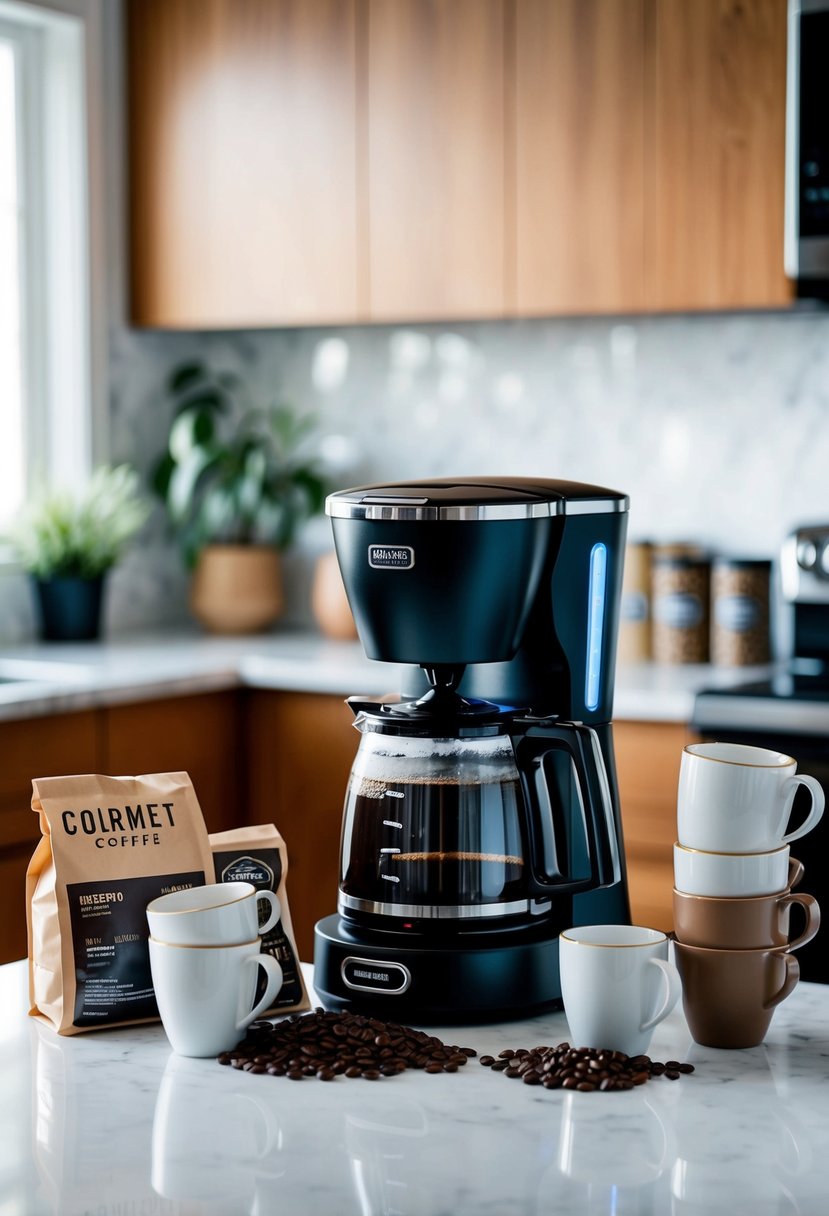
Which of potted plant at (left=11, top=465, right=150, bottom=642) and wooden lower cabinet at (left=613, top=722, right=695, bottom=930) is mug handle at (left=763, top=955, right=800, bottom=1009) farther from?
potted plant at (left=11, top=465, right=150, bottom=642)

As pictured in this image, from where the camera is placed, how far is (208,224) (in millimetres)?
3402

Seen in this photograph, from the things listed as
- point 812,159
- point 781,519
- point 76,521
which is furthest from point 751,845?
point 76,521

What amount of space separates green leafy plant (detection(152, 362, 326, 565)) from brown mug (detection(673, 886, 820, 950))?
2.46 m

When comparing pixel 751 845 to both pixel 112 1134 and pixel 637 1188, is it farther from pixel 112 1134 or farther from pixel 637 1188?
pixel 112 1134

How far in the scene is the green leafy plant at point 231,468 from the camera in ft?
11.6

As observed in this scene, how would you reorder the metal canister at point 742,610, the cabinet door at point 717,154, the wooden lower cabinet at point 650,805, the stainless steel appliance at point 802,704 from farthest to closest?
the metal canister at point 742,610 → the cabinet door at point 717,154 → the wooden lower cabinet at point 650,805 → the stainless steel appliance at point 802,704

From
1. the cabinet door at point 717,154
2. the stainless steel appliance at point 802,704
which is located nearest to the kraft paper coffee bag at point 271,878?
the stainless steel appliance at point 802,704

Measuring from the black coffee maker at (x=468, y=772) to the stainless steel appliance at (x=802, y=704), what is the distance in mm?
1067

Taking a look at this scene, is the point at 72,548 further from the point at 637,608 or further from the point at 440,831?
the point at 440,831

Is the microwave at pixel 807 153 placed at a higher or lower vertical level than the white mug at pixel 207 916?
higher

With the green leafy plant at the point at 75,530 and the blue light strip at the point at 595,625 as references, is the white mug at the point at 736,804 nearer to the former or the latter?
the blue light strip at the point at 595,625

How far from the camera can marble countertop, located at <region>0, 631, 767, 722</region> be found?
8.57 feet

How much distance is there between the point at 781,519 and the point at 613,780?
187cm

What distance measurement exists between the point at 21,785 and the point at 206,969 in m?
1.62
